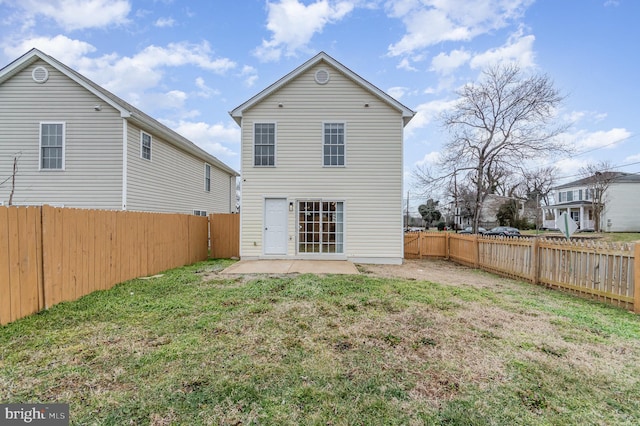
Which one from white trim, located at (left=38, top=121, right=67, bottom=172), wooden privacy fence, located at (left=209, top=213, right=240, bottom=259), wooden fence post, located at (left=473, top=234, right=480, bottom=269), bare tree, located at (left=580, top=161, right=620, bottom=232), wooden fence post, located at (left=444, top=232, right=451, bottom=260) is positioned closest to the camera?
white trim, located at (left=38, top=121, right=67, bottom=172)

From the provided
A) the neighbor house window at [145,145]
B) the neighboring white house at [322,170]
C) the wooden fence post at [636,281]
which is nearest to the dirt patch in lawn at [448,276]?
the neighboring white house at [322,170]

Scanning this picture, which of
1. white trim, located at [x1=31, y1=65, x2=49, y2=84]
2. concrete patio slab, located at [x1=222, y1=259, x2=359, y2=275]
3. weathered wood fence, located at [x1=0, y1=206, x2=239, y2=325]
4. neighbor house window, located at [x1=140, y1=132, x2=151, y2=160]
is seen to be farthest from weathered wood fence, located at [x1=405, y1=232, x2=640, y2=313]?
white trim, located at [x1=31, y1=65, x2=49, y2=84]

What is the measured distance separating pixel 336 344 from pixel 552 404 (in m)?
2.21

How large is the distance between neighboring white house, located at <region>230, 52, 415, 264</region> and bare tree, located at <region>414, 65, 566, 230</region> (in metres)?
9.28

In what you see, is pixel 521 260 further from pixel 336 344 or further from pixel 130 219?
pixel 130 219

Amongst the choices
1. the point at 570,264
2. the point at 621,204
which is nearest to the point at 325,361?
the point at 570,264

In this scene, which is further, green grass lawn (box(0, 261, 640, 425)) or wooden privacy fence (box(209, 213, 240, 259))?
wooden privacy fence (box(209, 213, 240, 259))

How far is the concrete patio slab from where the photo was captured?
8.92 metres

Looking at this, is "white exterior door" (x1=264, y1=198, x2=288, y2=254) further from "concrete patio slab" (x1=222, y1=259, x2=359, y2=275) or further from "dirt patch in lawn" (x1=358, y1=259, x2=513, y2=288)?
"dirt patch in lawn" (x1=358, y1=259, x2=513, y2=288)

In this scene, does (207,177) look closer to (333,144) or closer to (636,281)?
(333,144)

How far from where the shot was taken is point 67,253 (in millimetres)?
5684

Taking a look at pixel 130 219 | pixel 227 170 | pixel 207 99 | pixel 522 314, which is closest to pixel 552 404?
pixel 522 314

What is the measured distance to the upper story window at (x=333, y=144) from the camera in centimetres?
1142

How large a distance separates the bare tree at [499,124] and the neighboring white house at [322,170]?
30.5ft
